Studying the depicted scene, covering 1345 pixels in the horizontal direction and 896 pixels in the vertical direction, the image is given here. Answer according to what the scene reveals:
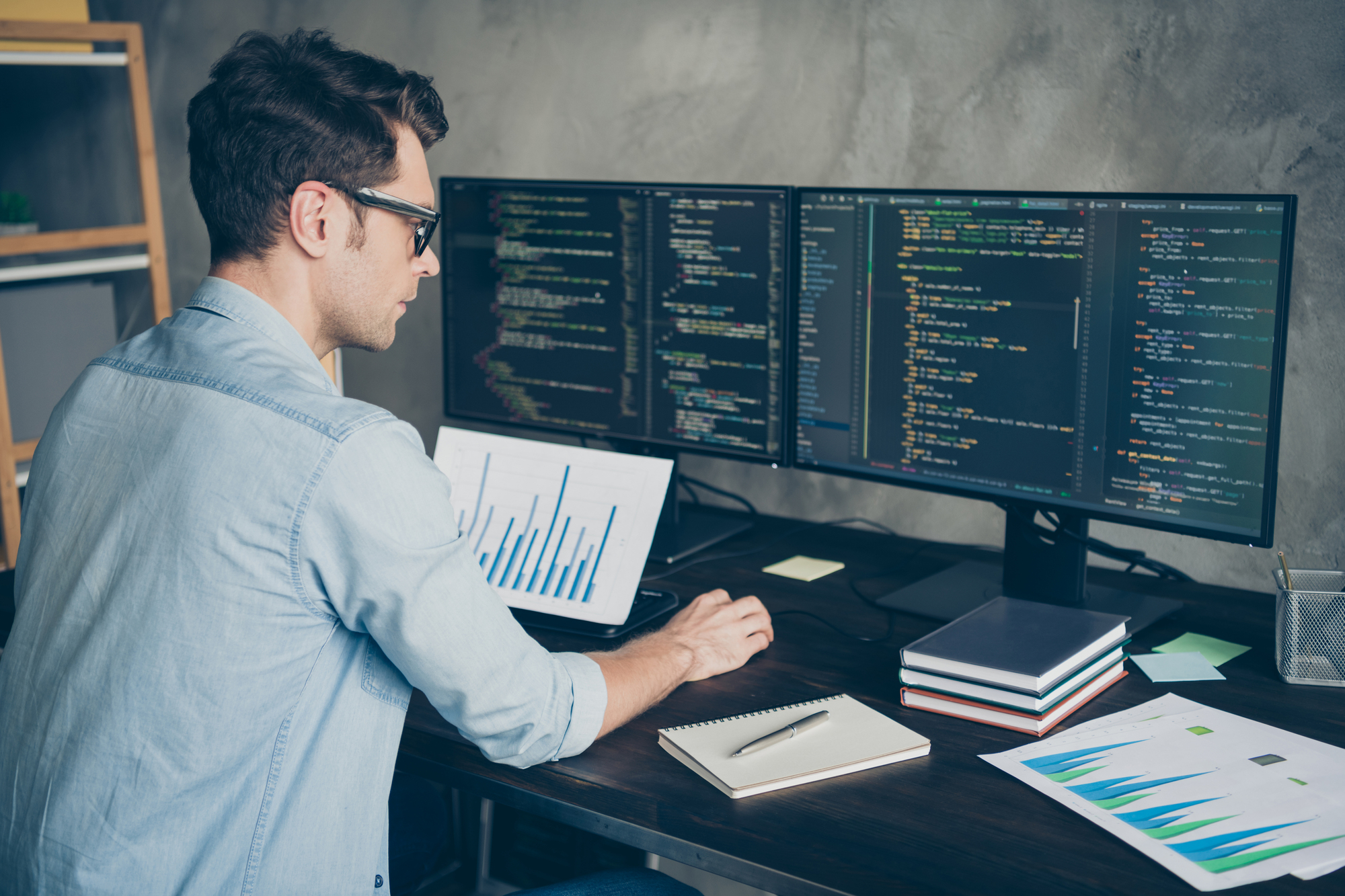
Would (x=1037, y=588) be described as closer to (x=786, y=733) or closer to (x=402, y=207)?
(x=786, y=733)

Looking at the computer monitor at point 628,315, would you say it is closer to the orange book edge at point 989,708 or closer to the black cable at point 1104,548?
the black cable at point 1104,548

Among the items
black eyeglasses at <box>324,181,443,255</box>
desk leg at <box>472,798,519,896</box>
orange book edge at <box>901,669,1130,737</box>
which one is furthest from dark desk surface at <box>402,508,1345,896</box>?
desk leg at <box>472,798,519,896</box>

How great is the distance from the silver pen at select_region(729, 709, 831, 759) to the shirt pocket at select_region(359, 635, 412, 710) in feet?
1.07

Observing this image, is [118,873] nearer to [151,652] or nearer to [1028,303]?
[151,652]

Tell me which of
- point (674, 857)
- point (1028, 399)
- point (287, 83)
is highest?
point (287, 83)

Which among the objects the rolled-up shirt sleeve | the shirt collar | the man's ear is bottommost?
the rolled-up shirt sleeve

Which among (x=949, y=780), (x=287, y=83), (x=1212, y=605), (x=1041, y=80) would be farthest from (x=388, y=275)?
(x=1212, y=605)

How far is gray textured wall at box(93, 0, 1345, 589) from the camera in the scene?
143cm

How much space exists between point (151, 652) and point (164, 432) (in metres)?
0.19

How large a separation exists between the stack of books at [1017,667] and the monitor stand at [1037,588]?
0.17m

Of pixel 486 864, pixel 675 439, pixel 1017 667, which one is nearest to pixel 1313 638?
pixel 1017 667

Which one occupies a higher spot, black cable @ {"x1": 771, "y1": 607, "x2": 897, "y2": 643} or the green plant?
the green plant

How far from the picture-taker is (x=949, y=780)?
1.03m

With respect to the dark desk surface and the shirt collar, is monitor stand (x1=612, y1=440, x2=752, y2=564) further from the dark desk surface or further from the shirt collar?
the shirt collar
